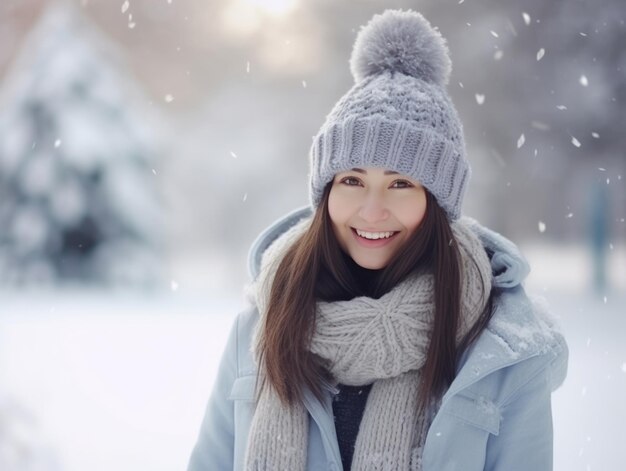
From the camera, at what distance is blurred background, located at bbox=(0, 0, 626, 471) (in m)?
8.70

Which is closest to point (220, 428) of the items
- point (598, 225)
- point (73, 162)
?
point (73, 162)

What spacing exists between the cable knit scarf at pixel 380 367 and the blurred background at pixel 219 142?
18.0 ft

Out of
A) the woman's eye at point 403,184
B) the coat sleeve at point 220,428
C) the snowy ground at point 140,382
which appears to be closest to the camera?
the woman's eye at point 403,184

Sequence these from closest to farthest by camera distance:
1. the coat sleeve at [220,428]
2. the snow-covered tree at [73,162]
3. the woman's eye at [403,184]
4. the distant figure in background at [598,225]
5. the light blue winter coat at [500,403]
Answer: the light blue winter coat at [500,403] < the woman's eye at [403,184] < the coat sleeve at [220,428] < the snow-covered tree at [73,162] < the distant figure in background at [598,225]

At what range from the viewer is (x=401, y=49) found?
181 centimetres

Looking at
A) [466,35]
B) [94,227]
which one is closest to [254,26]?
[466,35]

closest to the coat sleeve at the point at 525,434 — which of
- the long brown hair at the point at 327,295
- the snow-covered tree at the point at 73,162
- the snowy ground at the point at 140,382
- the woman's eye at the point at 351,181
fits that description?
the long brown hair at the point at 327,295

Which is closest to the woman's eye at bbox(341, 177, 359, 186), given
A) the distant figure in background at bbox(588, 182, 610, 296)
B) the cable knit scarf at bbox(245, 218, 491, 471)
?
the cable knit scarf at bbox(245, 218, 491, 471)

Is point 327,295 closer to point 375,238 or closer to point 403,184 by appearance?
point 375,238

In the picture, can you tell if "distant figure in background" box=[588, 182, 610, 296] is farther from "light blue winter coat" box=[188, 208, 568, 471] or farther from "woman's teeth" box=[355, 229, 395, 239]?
"woman's teeth" box=[355, 229, 395, 239]

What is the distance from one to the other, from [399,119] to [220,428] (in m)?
0.94

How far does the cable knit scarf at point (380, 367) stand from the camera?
1.68m

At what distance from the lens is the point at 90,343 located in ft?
22.6

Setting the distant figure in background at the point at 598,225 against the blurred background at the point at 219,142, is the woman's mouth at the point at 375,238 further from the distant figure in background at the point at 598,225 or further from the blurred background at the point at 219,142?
the distant figure in background at the point at 598,225
